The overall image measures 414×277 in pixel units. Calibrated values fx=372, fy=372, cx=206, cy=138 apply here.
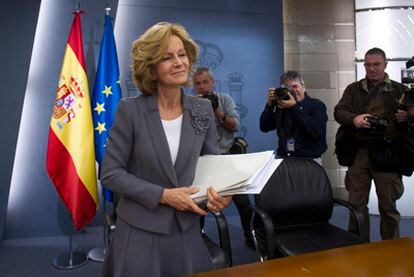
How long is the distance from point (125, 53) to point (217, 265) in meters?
2.65

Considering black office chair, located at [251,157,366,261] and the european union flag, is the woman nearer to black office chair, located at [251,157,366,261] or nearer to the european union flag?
black office chair, located at [251,157,366,261]

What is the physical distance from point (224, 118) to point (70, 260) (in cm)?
172

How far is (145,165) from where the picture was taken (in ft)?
4.06

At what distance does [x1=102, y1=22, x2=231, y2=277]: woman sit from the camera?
1217 millimetres

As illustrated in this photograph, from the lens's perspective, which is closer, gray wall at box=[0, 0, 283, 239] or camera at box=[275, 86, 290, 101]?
camera at box=[275, 86, 290, 101]

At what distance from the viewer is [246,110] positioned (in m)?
4.26

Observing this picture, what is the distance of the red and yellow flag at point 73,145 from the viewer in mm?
3012

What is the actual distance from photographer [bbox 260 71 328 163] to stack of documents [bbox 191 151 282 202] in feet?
5.21

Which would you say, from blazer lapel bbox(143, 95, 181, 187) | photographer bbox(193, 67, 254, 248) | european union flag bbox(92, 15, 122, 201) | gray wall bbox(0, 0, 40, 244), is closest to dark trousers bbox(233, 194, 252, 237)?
photographer bbox(193, 67, 254, 248)

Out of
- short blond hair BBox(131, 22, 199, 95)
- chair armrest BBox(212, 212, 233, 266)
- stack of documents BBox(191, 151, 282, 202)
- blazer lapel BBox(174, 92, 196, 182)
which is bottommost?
chair armrest BBox(212, 212, 233, 266)

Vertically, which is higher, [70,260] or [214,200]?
[214,200]

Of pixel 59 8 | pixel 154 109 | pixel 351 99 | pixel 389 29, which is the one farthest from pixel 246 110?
pixel 154 109

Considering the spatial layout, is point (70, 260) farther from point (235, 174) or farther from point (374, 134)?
point (374, 134)

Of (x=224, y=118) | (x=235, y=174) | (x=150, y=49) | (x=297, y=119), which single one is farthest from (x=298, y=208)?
(x=150, y=49)
